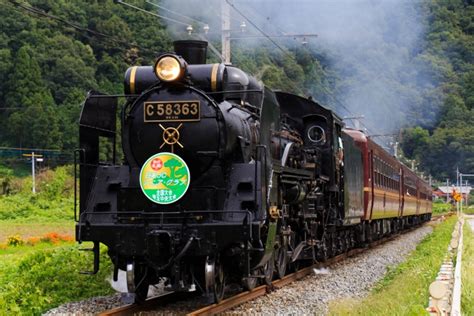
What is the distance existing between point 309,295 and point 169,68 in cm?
→ 407

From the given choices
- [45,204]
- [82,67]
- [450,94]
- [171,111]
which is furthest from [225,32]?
[450,94]

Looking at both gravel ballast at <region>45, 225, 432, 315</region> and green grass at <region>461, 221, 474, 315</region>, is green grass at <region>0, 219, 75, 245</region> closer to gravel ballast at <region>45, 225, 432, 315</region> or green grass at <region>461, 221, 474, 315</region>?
gravel ballast at <region>45, 225, 432, 315</region>

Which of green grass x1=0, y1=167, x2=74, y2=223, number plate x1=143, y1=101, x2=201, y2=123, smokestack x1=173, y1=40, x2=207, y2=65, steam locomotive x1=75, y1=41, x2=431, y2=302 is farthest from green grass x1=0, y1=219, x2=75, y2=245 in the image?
number plate x1=143, y1=101, x2=201, y2=123

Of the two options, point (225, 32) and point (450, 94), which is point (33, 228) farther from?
point (450, 94)

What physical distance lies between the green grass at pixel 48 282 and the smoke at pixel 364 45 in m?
9.84

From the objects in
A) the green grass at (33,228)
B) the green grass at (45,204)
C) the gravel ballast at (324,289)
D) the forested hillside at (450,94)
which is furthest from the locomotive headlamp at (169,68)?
the forested hillside at (450,94)

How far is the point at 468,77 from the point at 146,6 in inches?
1203

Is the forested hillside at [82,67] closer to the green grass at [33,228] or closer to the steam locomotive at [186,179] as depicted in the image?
the green grass at [33,228]

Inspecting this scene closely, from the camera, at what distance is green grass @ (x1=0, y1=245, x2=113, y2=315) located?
352 inches

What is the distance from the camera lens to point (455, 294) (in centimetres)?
707

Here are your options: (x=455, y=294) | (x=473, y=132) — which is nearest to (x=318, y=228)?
(x=455, y=294)

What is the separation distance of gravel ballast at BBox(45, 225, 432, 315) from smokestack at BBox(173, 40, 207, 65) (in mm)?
3490

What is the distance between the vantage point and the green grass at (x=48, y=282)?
894 centimetres

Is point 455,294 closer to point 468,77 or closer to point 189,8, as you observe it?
point 189,8
